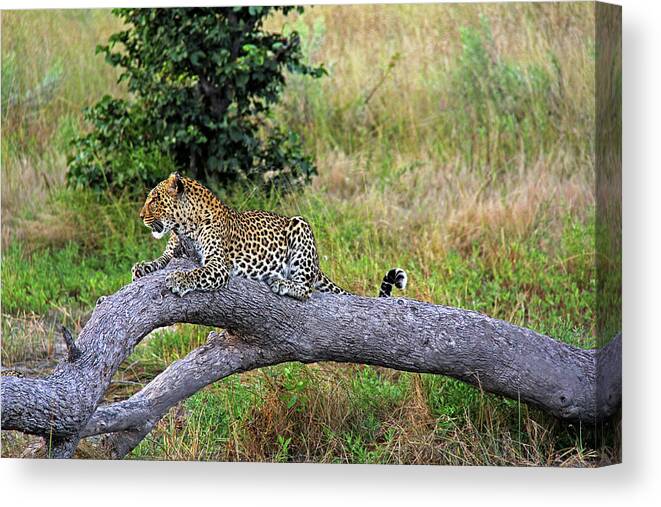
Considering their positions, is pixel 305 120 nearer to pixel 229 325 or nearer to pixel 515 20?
pixel 515 20

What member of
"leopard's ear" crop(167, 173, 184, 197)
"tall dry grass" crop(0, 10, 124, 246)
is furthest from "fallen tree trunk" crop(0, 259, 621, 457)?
"tall dry grass" crop(0, 10, 124, 246)

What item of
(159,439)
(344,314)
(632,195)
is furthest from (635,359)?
(159,439)

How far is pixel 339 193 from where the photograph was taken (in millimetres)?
9047

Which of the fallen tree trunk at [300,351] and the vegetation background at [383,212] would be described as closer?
the fallen tree trunk at [300,351]

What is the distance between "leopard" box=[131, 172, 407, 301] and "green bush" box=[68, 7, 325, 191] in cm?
214

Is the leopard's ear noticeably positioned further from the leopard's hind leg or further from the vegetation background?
the vegetation background

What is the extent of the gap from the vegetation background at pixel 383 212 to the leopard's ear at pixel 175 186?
128cm

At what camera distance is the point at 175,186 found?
6.41 m

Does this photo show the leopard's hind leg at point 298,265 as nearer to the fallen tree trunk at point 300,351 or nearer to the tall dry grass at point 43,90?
the fallen tree trunk at point 300,351

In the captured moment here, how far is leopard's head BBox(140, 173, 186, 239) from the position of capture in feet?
20.9

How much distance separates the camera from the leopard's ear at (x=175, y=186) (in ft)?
21.0

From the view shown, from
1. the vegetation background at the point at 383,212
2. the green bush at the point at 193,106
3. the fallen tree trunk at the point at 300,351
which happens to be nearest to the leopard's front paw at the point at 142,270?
the fallen tree trunk at the point at 300,351

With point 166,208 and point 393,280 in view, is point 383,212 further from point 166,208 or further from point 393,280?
point 166,208

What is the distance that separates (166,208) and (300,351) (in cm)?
98
